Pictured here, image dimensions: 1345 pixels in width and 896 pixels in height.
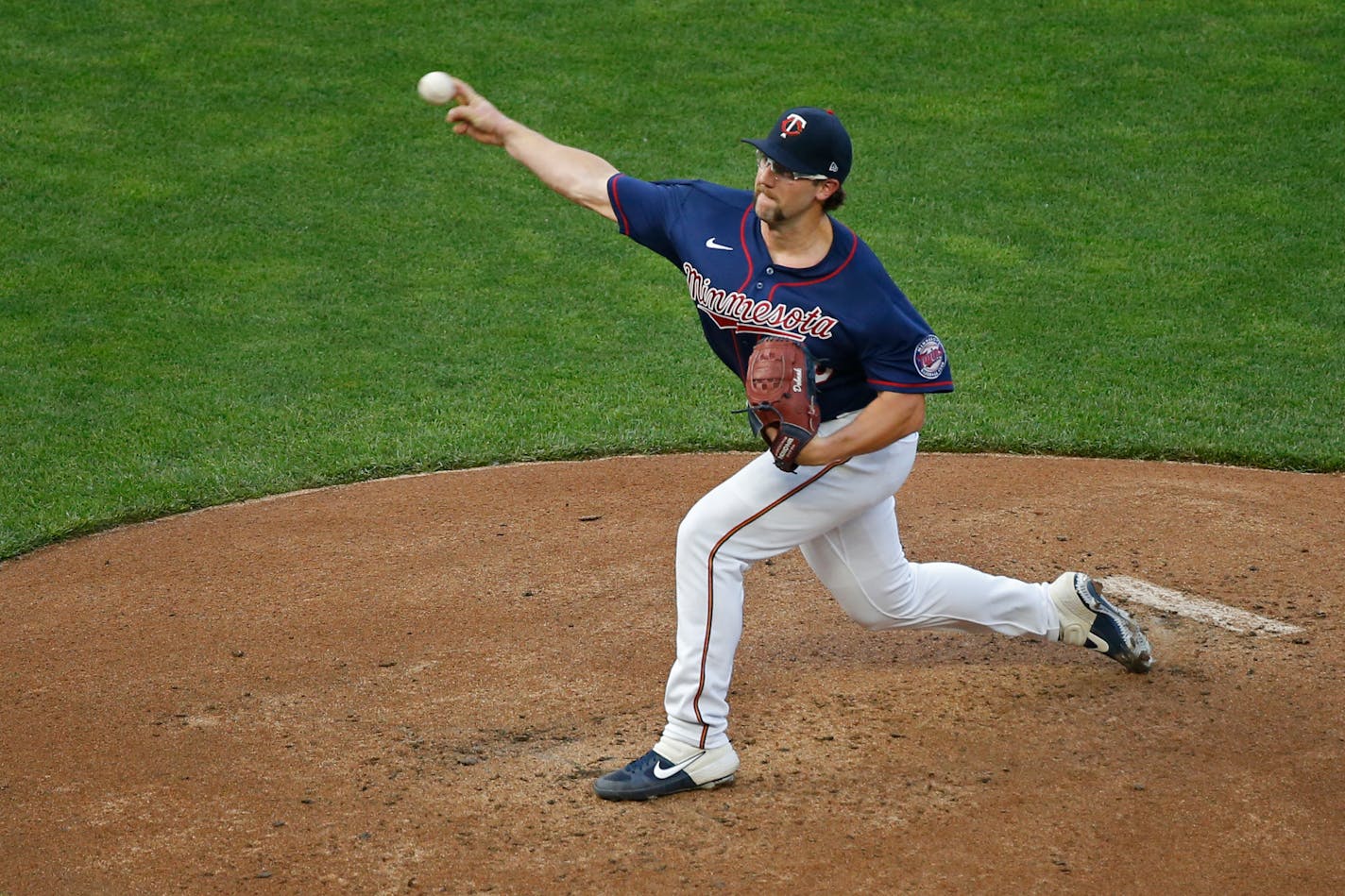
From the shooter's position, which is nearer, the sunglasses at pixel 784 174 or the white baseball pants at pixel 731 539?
the sunglasses at pixel 784 174

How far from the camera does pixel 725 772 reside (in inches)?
160

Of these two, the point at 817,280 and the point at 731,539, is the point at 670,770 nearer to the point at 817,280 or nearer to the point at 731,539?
the point at 731,539

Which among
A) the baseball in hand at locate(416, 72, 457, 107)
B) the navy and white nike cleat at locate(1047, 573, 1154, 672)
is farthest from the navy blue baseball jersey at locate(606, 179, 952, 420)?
the navy and white nike cleat at locate(1047, 573, 1154, 672)

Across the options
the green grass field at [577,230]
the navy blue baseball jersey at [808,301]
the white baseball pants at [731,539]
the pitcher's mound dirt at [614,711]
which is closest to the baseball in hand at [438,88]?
the navy blue baseball jersey at [808,301]

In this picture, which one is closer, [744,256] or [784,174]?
[784,174]

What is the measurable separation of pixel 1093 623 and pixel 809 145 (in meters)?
1.79

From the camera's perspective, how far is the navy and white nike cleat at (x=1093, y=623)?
4602mm

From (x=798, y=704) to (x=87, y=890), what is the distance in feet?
6.84

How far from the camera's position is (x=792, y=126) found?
12.9ft

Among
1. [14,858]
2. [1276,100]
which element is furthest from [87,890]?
[1276,100]

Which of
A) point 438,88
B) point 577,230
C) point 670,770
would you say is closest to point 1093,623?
point 670,770

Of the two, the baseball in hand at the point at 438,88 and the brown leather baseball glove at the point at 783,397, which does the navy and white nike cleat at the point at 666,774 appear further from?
the baseball in hand at the point at 438,88

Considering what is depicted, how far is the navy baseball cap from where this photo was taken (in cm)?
390

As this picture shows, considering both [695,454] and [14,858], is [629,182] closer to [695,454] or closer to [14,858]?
[14,858]
